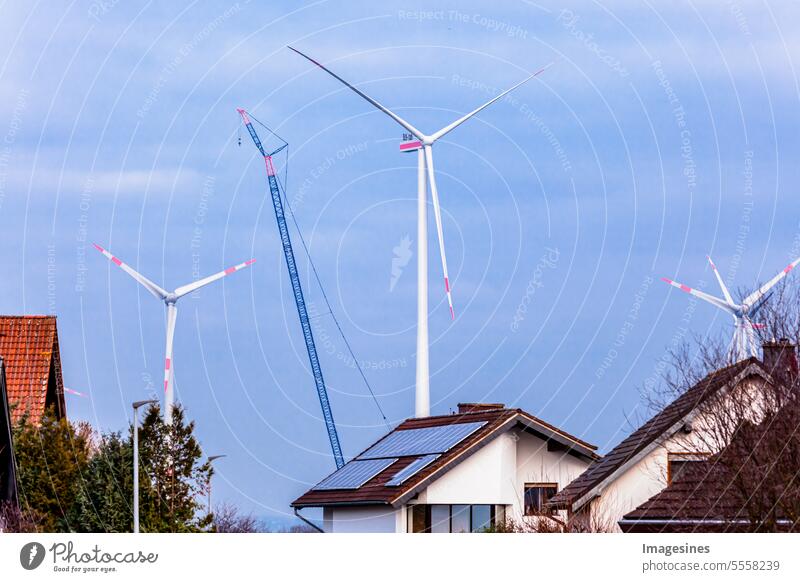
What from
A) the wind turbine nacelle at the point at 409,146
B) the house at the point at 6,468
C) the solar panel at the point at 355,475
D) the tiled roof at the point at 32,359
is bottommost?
the house at the point at 6,468

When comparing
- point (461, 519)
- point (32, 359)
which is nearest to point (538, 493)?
point (461, 519)

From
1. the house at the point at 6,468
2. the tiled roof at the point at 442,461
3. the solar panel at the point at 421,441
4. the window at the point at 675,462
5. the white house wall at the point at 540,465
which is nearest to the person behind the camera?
the house at the point at 6,468

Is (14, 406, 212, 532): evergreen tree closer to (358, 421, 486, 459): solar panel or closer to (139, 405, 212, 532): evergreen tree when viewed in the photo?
(139, 405, 212, 532): evergreen tree

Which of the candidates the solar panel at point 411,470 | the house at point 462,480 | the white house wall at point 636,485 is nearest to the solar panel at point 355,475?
the house at point 462,480

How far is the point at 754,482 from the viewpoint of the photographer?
35.3m

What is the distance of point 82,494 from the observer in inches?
1574

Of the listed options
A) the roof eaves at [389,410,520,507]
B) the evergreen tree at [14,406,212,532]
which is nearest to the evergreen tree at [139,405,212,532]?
the evergreen tree at [14,406,212,532]

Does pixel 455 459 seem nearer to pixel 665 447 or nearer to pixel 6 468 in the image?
pixel 665 447

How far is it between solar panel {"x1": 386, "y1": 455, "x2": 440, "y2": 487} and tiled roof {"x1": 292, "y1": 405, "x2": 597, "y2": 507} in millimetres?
151

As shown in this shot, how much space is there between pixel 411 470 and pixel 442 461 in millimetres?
1232

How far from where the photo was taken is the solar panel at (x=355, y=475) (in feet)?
185
